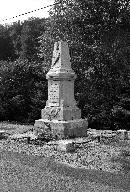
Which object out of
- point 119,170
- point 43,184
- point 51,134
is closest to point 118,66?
point 51,134

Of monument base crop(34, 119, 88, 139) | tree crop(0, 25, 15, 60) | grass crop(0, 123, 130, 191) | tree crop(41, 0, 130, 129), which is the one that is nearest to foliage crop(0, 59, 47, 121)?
tree crop(41, 0, 130, 129)

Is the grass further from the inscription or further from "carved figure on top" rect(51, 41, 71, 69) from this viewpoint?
"carved figure on top" rect(51, 41, 71, 69)

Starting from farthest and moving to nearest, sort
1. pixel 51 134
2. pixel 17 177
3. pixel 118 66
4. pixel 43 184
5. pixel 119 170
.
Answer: pixel 118 66 < pixel 51 134 < pixel 119 170 < pixel 17 177 < pixel 43 184

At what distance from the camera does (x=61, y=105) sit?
43.5ft

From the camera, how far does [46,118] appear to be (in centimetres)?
1365

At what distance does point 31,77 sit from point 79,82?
11.5 feet

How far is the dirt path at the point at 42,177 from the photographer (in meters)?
6.75

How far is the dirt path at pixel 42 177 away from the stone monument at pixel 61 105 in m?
3.56

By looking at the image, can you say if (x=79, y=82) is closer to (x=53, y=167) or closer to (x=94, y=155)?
(x=94, y=155)

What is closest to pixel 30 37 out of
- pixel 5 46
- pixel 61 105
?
pixel 5 46

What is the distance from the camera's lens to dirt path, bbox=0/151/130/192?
6.75 metres

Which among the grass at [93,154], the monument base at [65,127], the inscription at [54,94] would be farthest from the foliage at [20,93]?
the grass at [93,154]

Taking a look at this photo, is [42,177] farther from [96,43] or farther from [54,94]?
[96,43]

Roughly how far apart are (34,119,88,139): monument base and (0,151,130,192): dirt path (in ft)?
11.0
